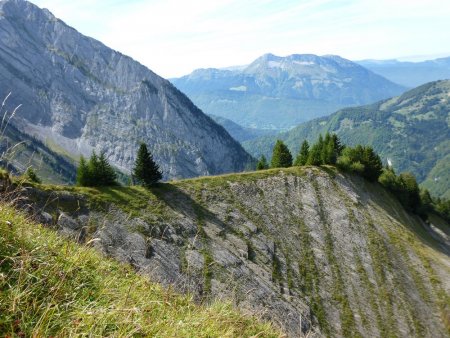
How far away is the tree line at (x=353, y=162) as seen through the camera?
85.1 meters

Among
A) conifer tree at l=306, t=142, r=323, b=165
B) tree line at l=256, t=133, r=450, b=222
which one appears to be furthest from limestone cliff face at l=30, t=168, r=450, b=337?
tree line at l=256, t=133, r=450, b=222

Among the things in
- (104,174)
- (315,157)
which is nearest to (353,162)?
(315,157)

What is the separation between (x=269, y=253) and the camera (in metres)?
61.2

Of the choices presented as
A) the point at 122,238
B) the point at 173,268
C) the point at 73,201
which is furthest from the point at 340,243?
the point at 73,201

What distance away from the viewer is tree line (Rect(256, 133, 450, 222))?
8506 centimetres

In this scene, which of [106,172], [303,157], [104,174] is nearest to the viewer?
[104,174]

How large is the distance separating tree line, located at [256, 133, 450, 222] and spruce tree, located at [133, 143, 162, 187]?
32781 millimetres

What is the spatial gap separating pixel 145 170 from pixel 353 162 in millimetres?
47847

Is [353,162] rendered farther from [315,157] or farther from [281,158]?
[281,158]

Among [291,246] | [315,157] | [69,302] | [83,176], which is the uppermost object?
[69,302]

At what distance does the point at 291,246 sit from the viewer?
64.2 metres

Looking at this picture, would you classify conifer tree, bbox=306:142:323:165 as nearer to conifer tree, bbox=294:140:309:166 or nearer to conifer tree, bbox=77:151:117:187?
conifer tree, bbox=294:140:309:166

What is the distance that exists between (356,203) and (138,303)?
74.3 metres

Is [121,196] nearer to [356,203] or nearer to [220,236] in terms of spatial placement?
[220,236]
